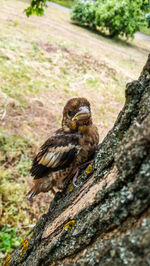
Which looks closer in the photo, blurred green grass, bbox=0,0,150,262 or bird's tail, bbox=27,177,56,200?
bird's tail, bbox=27,177,56,200

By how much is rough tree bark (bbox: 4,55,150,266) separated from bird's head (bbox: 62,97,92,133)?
2.29ft

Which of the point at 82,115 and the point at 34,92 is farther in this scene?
the point at 34,92

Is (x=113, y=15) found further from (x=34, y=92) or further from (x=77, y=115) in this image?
(x=77, y=115)

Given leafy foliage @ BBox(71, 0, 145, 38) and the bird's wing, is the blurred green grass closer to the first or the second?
the bird's wing

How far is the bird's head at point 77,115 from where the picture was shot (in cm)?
226

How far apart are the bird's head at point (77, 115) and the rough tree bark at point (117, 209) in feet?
2.29

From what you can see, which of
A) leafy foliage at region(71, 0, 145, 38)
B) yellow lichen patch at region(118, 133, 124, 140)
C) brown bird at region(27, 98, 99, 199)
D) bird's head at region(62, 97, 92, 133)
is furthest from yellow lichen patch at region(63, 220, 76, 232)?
leafy foliage at region(71, 0, 145, 38)

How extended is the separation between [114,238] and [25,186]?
3.34m

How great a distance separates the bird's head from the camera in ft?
7.41

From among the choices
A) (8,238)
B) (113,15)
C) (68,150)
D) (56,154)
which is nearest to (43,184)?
(56,154)

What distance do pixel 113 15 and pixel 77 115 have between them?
16630 millimetres

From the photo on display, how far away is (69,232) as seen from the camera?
135 centimetres

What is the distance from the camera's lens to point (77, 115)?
2.25 meters

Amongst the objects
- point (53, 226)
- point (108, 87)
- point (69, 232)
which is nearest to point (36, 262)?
point (53, 226)
